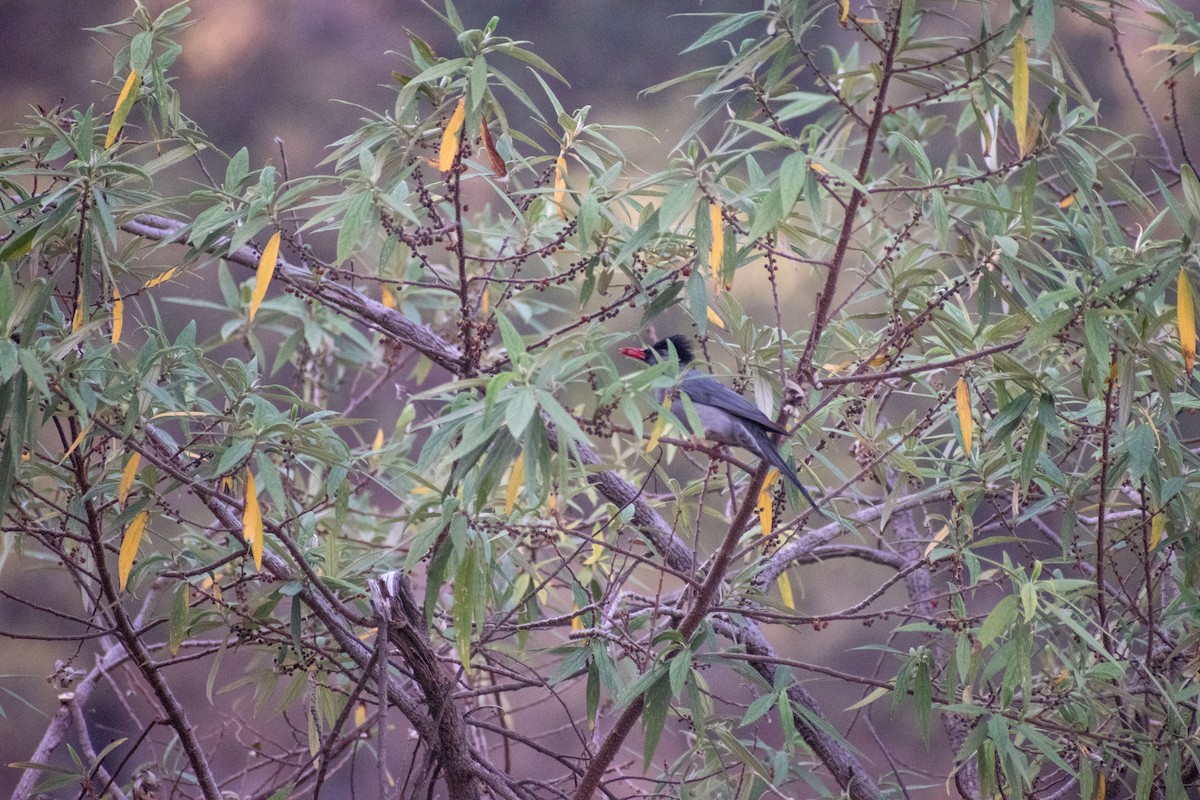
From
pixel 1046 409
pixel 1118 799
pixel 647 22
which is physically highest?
pixel 647 22

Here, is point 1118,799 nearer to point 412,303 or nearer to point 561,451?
point 561,451

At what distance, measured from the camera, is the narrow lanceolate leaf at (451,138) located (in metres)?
1.43

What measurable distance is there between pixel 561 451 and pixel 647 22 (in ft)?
11.0

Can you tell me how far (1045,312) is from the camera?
1.54 metres

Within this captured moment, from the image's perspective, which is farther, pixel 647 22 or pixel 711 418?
pixel 647 22

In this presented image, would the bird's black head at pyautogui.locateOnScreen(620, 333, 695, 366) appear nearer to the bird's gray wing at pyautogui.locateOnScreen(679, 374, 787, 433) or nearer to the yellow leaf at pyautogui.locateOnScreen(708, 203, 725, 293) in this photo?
the bird's gray wing at pyautogui.locateOnScreen(679, 374, 787, 433)

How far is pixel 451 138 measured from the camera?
1.44 m

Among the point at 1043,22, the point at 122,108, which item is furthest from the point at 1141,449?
the point at 122,108

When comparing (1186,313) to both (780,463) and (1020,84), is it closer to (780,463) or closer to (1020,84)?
(1020,84)

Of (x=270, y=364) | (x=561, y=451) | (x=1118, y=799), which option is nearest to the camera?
(x=561, y=451)

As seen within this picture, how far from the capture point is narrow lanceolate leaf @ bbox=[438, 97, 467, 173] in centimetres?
143

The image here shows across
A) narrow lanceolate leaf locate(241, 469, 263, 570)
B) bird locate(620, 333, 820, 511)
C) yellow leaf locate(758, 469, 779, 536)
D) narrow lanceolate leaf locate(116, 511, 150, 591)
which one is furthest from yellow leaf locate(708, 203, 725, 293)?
narrow lanceolate leaf locate(116, 511, 150, 591)

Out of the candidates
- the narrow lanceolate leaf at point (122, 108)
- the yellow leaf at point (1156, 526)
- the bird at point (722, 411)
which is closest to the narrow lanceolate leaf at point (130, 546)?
the narrow lanceolate leaf at point (122, 108)

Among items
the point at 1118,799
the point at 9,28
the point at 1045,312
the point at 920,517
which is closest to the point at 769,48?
the point at 1045,312
